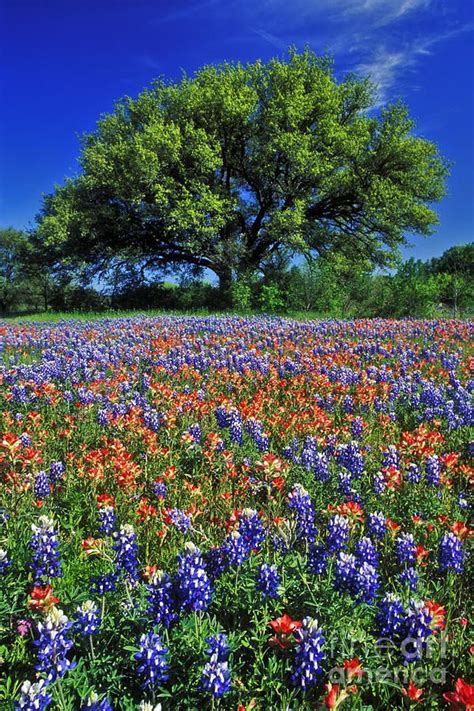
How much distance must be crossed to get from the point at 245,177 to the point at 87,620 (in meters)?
33.5

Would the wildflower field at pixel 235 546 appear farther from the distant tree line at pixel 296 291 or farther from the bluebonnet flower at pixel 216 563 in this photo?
the distant tree line at pixel 296 291

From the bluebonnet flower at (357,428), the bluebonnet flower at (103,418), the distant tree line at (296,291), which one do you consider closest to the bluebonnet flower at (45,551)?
the bluebonnet flower at (103,418)

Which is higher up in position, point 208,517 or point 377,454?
point 377,454

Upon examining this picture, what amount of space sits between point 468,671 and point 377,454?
8.49 ft

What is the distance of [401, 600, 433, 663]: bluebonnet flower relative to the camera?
206 centimetres

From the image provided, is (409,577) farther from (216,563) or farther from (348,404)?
(348,404)

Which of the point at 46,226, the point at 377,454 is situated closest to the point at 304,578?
the point at 377,454

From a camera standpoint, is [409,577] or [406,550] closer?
[409,577]

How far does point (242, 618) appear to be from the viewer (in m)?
2.70

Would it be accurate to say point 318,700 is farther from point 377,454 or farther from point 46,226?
point 46,226

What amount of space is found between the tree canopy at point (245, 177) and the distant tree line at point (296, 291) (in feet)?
4.84

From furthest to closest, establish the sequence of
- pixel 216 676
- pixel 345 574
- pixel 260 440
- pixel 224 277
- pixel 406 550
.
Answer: pixel 224 277 < pixel 260 440 < pixel 406 550 < pixel 345 574 < pixel 216 676

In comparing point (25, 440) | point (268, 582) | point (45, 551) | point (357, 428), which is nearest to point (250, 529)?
point (268, 582)

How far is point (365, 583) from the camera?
2328 millimetres
